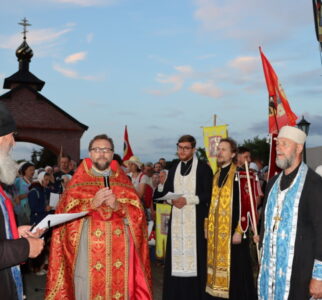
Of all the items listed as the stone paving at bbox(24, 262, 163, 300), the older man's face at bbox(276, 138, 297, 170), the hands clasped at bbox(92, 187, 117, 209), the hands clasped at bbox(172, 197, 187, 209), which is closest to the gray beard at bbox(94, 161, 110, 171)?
the hands clasped at bbox(92, 187, 117, 209)

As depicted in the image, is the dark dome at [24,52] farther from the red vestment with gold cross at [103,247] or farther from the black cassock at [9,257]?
the black cassock at [9,257]

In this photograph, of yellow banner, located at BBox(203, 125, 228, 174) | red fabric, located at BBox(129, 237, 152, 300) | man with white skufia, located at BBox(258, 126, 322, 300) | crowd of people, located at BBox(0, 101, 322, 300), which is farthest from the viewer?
yellow banner, located at BBox(203, 125, 228, 174)

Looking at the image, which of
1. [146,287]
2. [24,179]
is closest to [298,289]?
[146,287]

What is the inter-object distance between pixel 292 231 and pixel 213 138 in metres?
6.38

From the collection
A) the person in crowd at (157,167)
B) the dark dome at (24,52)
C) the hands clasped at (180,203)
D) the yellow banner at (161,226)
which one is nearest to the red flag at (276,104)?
the hands clasped at (180,203)

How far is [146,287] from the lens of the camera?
497cm

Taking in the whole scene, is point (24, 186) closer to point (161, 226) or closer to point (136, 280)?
point (161, 226)

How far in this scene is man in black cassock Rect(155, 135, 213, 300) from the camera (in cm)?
638

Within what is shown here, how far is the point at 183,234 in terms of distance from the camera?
6512 millimetres

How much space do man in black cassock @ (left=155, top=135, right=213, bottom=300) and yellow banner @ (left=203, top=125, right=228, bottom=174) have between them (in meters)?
3.59

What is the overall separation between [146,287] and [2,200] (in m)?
2.43

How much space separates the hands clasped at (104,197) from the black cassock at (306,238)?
1771 mm

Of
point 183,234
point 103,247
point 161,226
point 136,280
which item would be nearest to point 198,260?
point 183,234

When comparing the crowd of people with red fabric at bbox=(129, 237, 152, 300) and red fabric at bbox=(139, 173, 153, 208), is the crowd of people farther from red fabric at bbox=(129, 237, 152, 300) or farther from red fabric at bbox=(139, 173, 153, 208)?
red fabric at bbox=(139, 173, 153, 208)
